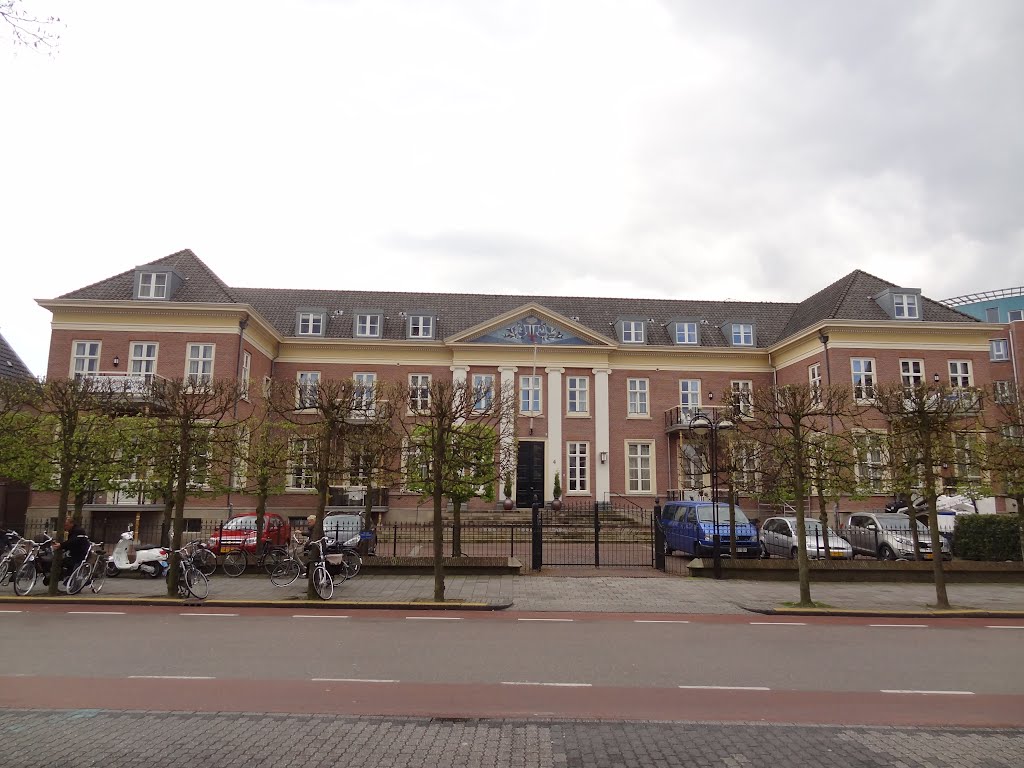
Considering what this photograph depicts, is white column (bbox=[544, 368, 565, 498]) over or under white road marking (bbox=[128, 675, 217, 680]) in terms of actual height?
over

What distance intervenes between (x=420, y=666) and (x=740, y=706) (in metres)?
3.75

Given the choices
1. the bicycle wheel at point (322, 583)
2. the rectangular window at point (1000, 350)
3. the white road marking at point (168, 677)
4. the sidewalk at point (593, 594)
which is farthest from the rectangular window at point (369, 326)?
the rectangular window at point (1000, 350)

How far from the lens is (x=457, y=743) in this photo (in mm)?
5953

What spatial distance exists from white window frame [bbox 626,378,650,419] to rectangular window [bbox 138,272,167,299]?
22.5m

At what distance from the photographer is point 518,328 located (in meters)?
36.4

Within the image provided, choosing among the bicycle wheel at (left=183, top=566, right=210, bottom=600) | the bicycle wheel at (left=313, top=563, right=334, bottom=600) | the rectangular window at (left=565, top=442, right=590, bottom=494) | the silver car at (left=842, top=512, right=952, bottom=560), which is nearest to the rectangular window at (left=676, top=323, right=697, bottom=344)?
the rectangular window at (left=565, top=442, right=590, bottom=494)

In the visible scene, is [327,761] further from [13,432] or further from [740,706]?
[13,432]

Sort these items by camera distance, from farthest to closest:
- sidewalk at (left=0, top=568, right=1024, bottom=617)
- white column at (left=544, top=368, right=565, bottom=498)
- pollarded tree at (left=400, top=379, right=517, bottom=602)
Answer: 1. white column at (left=544, top=368, right=565, bottom=498)
2. pollarded tree at (left=400, top=379, right=517, bottom=602)
3. sidewalk at (left=0, top=568, right=1024, bottom=617)

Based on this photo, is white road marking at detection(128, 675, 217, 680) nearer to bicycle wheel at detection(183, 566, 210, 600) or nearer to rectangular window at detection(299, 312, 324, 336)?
bicycle wheel at detection(183, 566, 210, 600)

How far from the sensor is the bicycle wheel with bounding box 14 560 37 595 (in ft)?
48.0

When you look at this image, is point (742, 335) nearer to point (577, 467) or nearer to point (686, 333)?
point (686, 333)

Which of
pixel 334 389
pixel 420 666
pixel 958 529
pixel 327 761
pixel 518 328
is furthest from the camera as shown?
pixel 518 328

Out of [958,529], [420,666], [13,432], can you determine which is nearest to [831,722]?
[420,666]

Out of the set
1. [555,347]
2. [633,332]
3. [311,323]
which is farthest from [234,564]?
[633,332]
